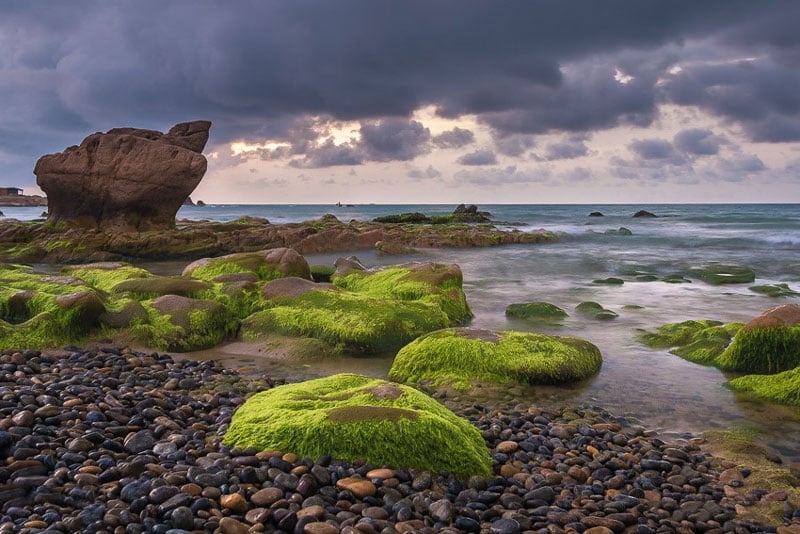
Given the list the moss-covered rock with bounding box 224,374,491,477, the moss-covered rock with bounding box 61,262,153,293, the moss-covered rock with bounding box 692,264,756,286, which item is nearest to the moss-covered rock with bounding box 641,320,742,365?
the moss-covered rock with bounding box 224,374,491,477

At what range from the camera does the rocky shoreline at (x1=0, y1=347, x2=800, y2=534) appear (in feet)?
11.2

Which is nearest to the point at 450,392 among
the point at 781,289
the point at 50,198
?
the point at 781,289

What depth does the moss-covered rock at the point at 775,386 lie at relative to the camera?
6664 mm

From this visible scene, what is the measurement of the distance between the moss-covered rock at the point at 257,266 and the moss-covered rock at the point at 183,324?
8.70ft

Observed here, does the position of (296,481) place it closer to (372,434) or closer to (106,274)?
(372,434)

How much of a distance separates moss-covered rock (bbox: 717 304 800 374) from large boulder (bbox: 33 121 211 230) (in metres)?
24.0

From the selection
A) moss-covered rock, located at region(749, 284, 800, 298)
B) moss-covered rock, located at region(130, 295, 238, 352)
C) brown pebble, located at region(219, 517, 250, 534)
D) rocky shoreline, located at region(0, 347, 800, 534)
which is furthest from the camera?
moss-covered rock, located at region(749, 284, 800, 298)

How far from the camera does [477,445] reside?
15.6ft

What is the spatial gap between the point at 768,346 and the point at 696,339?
1.36 m

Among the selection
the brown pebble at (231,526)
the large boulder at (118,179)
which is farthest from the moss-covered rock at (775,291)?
the large boulder at (118,179)

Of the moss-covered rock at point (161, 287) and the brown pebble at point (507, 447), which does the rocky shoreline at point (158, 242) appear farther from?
the brown pebble at point (507, 447)

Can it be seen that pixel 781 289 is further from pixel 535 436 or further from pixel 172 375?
pixel 172 375

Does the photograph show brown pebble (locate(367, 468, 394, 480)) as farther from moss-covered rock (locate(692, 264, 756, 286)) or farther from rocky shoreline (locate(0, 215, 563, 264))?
rocky shoreline (locate(0, 215, 563, 264))

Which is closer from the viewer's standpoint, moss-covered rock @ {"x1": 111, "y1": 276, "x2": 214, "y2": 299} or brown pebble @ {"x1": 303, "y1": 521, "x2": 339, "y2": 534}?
brown pebble @ {"x1": 303, "y1": 521, "x2": 339, "y2": 534}
